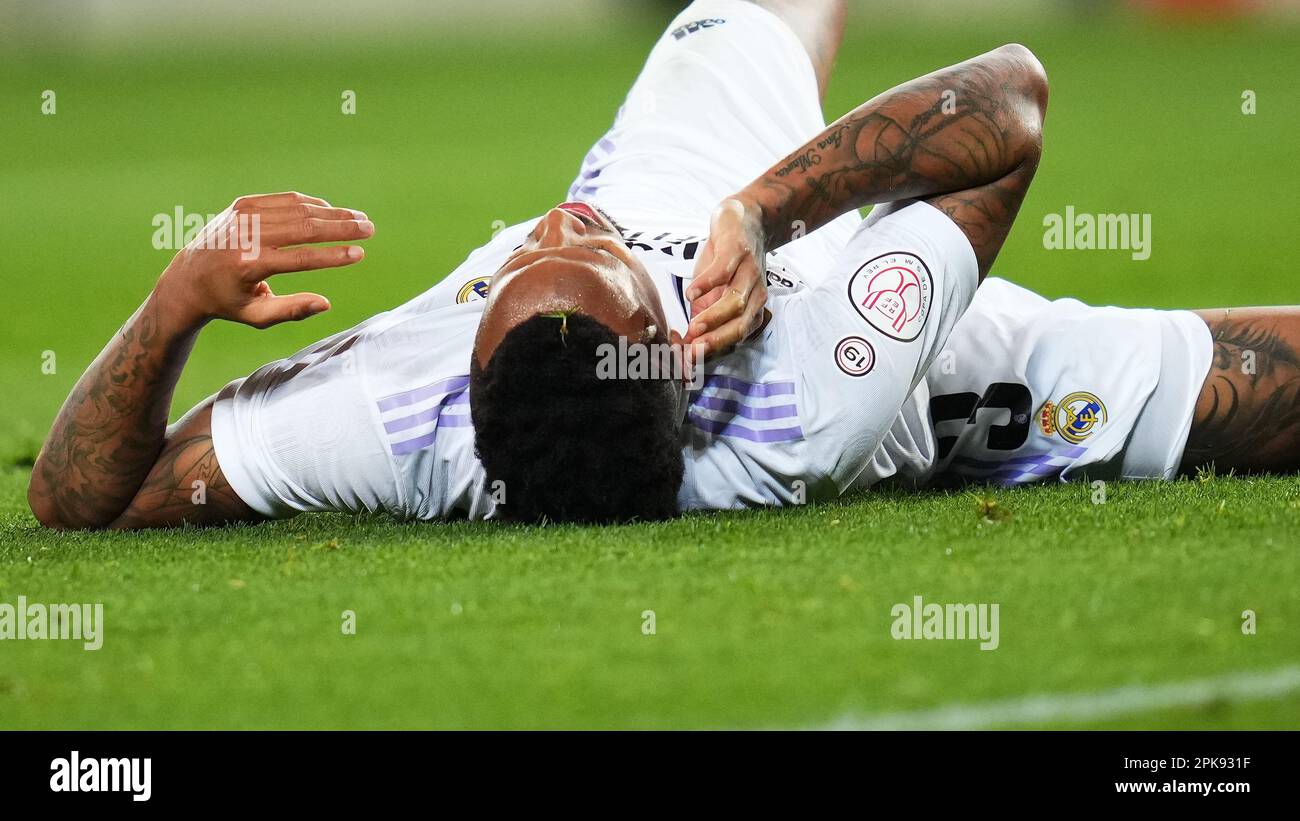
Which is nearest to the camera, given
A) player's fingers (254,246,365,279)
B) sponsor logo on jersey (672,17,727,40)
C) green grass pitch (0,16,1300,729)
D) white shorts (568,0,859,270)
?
green grass pitch (0,16,1300,729)

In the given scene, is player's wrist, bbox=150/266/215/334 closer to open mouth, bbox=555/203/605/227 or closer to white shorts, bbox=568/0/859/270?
open mouth, bbox=555/203/605/227

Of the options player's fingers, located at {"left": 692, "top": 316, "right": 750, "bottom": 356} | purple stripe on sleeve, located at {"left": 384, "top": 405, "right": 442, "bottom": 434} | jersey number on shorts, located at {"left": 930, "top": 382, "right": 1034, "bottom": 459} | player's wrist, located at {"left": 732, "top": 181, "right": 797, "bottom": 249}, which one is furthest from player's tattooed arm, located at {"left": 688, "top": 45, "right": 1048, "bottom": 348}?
purple stripe on sleeve, located at {"left": 384, "top": 405, "right": 442, "bottom": 434}

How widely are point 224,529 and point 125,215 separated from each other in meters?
7.65

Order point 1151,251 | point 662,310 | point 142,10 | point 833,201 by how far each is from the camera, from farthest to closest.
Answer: point 142,10
point 1151,251
point 833,201
point 662,310

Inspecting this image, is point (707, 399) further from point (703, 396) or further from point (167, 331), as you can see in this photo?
point (167, 331)

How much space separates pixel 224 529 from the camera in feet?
10.9

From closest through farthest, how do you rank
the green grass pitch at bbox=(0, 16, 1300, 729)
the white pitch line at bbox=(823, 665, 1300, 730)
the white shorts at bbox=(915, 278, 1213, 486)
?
1. the white pitch line at bbox=(823, 665, 1300, 730)
2. the green grass pitch at bbox=(0, 16, 1300, 729)
3. the white shorts at bbox=(915, 278, 1213, 486)

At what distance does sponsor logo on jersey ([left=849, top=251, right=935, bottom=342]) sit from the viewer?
10.4ft

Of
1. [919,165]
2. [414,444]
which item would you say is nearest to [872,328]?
[919,165]

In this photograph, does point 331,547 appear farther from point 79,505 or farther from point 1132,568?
point 1132,568

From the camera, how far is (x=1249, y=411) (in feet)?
11.4

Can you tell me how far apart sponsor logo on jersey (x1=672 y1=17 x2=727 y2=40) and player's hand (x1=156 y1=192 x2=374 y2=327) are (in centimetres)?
169

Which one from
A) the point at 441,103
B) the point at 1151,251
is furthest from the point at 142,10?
the point at 1151,251

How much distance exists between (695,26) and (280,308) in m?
1.90
